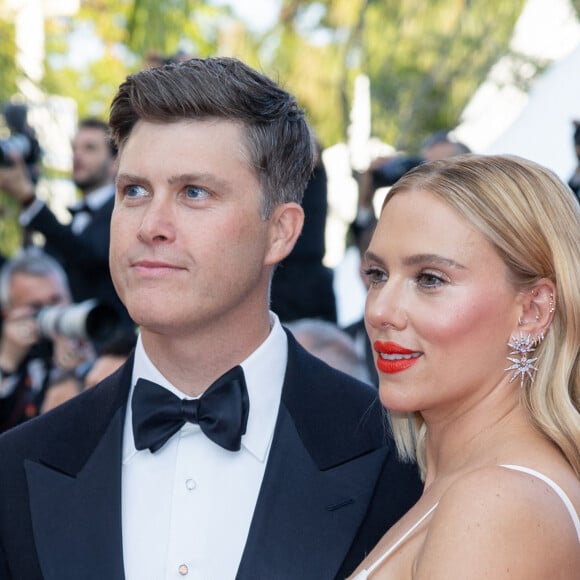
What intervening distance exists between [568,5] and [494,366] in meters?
6.03

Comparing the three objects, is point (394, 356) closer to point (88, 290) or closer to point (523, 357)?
point (523, 357)

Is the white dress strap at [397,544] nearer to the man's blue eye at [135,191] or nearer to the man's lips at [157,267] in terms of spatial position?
the man's lips at [157,267]

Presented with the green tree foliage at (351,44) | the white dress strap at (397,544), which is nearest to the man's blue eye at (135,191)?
the white dress strap at (397,544)

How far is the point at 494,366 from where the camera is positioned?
2.70m

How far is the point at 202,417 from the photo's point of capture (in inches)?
114

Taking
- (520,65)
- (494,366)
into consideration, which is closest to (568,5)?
(520,65)

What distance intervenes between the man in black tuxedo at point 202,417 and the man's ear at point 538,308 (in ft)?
1.81

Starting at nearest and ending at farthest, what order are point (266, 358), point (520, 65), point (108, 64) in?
1. point (266, 358)
2. point (520, 65)
3. point (108, 64)

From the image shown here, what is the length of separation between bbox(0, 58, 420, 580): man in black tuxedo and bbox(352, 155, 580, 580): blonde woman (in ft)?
0.78

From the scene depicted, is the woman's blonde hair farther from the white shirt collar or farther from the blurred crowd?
the blurred crowd

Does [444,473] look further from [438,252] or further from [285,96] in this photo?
[285,96]

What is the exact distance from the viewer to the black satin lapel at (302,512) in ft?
8.95

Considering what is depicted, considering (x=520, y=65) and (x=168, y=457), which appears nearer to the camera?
(x=168, y=457)

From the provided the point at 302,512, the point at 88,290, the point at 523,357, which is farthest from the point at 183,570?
the point at 88,290
